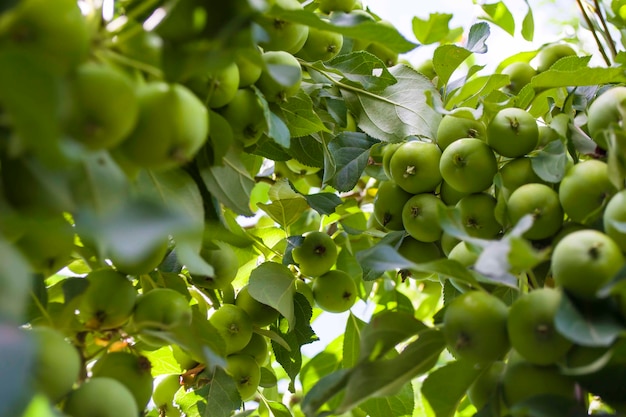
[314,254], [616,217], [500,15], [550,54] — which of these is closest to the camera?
[616,217]

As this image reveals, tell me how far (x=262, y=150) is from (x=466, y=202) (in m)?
0.44

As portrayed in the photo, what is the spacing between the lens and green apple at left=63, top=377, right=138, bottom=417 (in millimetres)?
829

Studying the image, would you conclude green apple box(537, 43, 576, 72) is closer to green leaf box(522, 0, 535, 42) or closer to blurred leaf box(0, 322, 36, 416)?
green leaf box(522, 0, 535, 42)

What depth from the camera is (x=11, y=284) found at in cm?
62

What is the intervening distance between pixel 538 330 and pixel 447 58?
85 centimetres

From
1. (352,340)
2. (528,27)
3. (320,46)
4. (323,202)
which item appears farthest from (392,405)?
(528,27)

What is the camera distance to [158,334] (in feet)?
3.09

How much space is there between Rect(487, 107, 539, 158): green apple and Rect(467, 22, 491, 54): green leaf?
16.0 inches

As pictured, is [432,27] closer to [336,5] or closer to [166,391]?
[336,5]

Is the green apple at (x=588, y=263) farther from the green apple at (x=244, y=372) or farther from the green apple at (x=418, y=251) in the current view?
the green apple at (x=244, y=372)

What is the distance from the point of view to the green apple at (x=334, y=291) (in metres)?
1.57

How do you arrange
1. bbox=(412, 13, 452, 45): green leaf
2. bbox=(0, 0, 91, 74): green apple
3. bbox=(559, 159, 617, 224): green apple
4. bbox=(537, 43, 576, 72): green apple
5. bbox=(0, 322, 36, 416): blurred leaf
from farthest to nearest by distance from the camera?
bbox=(412, 13, 452, 45): green leaf, bbox=(537, 43, 576, 72): green apple, bbox=(559, 159, 617, 224): green apple, bbox=(0, 0, 91, 74): green apple, bbox=(0, 322, 36, 416): blurred leaf

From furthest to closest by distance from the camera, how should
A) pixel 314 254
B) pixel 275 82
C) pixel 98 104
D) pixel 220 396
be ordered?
pixel 314 254
pixel 220 396
pixel 275 82
pixel 98 104

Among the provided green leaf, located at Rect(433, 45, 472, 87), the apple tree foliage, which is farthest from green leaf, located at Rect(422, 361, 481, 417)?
green leaf, located at Rect(433, 45, 472, 87)
